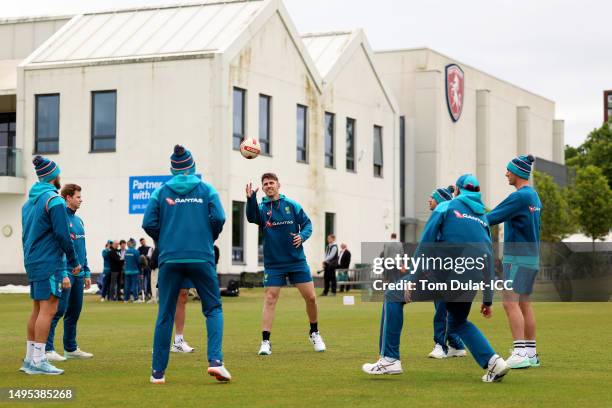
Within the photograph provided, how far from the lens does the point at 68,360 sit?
13914 millimetres

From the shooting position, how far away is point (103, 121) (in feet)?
149

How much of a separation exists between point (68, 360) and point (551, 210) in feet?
202

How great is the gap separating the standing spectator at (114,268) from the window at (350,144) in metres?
19.0

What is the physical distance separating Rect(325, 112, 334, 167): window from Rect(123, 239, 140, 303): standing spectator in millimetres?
17794

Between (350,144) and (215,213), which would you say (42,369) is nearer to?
(215,213)

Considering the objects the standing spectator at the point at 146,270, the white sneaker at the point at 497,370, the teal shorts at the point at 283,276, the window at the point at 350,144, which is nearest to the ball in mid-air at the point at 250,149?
the teal shorts at the point at 283,276

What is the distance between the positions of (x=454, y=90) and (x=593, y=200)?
1675cm

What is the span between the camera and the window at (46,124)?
46.4 meters

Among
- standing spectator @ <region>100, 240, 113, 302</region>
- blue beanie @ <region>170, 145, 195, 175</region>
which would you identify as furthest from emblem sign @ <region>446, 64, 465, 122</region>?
blue beanie @ <region>170, 145, 195, 175</region>

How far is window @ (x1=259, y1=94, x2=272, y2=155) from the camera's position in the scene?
153 feet

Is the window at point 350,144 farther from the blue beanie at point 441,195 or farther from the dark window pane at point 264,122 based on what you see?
the blue beanie at point 441,195

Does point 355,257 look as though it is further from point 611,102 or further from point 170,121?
point 611,102

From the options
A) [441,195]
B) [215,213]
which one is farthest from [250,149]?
[215,213]

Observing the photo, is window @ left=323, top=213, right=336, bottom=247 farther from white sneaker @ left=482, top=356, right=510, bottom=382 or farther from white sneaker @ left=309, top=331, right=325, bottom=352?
white sneaker @ left=482, top=356, right=510, bottom=382
